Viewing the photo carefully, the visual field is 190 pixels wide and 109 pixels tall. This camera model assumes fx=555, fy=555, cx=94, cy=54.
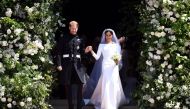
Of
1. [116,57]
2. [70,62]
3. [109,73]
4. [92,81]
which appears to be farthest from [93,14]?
[70,62]

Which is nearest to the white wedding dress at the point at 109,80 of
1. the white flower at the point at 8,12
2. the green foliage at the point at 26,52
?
the green foliage at the point at 26,52

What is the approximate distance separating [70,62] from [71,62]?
0.02 metres

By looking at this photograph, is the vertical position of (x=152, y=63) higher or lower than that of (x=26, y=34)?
lower

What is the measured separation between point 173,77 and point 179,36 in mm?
696

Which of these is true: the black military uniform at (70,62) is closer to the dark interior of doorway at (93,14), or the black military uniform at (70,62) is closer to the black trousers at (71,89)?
the black trousers at (71,89)

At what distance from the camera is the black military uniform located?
366 inches

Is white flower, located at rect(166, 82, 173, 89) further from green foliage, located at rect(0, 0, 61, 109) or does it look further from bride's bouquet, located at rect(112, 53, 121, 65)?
green foliage, located at rect(0, 0, 61, 109)

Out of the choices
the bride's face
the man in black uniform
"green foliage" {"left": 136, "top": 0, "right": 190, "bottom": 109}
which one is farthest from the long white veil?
"green foliage" {"left": 136, "top": 0, "right": 190, "bottom": 109}

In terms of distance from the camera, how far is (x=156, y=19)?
945 cm

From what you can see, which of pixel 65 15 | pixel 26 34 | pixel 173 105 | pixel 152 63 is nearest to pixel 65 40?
Result: pixel 26 34

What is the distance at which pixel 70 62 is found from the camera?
366 inches

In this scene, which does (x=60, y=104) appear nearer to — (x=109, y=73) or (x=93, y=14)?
(x=109, y=73)

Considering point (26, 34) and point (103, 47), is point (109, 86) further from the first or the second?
point (26, 34)

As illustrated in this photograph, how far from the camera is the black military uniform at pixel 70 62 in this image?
30.5 feet
